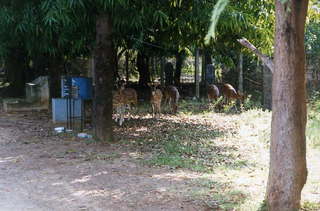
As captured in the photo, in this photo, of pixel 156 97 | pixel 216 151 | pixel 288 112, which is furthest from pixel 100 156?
pixel 156 97

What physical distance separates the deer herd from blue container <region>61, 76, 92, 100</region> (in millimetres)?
955

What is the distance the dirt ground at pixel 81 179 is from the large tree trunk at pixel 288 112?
→ 99 centimetres

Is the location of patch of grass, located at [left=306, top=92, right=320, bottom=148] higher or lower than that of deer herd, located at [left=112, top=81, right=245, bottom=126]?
lower

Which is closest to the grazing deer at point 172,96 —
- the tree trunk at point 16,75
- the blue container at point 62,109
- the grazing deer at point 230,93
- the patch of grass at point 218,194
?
the grazing deer at point 230,93

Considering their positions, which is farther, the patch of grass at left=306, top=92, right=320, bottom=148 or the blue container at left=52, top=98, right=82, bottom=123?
the blue container at left=52, top=98, right=82, bottom=123

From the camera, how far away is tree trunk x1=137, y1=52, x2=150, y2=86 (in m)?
21.4

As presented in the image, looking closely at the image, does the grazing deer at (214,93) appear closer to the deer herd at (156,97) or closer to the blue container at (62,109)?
the deer herd at (156,97)

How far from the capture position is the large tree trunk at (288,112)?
4.86m

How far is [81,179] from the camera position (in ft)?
22.6

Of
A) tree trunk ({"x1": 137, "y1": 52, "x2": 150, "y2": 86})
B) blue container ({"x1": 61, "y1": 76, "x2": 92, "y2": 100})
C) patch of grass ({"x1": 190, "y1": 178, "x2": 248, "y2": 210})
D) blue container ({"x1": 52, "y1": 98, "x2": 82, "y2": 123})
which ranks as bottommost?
patch of grass ({"x1": 190, "y1": 178, "x2": 248, "y2": 210})

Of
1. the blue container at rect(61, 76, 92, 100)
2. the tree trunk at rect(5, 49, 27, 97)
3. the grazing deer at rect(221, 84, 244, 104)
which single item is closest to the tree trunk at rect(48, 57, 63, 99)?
the tree trunk at rect(5, 49, 27, 97)

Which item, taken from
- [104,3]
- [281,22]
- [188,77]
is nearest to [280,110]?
[281,22]

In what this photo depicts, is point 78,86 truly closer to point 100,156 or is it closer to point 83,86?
point 83,86

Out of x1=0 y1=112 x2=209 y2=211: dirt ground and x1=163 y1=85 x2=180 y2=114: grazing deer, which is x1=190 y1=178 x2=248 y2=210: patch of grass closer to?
x1=0 y1=112 x2=209 y2=211: dirt ground
